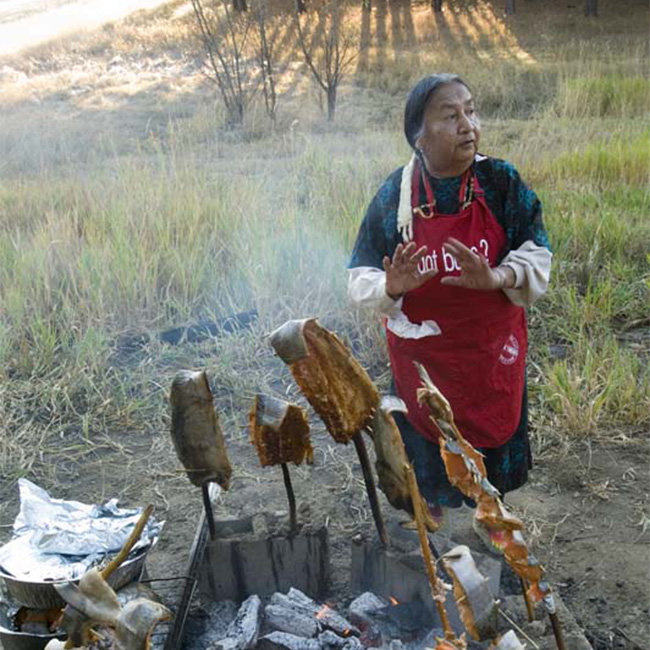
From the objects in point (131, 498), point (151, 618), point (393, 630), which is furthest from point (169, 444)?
point (151, 618)

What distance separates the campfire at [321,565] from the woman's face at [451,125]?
62 cm

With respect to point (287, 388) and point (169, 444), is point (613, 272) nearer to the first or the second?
point (287, 388)

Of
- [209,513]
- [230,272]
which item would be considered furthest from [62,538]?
[230,272]

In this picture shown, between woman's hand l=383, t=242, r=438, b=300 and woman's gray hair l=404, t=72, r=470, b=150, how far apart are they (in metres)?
0.32

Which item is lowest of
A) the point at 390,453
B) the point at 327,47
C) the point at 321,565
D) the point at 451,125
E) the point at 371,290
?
the point at 321,565

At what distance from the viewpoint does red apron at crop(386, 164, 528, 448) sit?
2.01 metres

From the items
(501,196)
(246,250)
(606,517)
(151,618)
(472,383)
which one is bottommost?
(606,517)

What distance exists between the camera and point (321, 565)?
194 centimetres

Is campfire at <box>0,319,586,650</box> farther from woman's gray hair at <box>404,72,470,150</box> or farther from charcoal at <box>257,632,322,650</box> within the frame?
woman's gray hair at <box>404,72,470,150</box>

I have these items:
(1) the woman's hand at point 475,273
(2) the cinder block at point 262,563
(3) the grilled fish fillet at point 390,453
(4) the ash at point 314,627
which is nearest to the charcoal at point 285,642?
(4) the ash at point 314,627

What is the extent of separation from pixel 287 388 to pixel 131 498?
0.88 metres

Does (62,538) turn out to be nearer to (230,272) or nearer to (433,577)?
(433,577)

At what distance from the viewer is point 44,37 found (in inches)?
403

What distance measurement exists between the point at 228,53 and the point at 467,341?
7.21m
